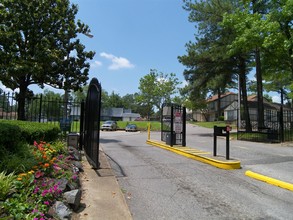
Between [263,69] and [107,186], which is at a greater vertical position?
[263,69]

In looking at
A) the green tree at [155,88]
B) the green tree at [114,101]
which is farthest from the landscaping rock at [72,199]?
the green tree at [114,101]

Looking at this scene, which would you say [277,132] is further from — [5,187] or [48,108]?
[5,187]

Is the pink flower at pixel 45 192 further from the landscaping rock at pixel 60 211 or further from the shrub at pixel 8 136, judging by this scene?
the shrub at pixel 8 136

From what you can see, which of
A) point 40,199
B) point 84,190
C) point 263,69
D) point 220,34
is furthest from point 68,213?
point 220,34

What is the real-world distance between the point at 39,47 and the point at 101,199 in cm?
1398

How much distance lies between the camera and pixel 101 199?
5.68m

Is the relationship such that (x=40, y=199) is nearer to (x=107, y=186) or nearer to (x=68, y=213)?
(x=68, y=213)

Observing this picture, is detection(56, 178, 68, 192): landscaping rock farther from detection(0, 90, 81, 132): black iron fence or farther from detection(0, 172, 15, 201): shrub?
detection(0, 90, 81, 132): black iron fence

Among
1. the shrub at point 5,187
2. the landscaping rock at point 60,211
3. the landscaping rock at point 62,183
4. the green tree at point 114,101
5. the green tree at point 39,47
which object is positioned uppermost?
the green tree at point 114,101

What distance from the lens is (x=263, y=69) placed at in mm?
26734

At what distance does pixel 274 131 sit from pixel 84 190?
1817 centimetres

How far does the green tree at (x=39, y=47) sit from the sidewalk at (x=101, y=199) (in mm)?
10720

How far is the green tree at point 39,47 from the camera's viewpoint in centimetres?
1658

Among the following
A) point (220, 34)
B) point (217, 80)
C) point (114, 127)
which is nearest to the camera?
point (220, 34)
